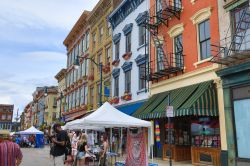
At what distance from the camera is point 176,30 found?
1783 centimetres

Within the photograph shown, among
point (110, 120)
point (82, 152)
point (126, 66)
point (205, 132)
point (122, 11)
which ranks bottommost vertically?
point (82, 152)

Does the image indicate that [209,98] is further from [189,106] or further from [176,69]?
[176,69]

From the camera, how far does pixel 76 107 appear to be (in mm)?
37875

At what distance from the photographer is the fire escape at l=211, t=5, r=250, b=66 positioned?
41.9ft

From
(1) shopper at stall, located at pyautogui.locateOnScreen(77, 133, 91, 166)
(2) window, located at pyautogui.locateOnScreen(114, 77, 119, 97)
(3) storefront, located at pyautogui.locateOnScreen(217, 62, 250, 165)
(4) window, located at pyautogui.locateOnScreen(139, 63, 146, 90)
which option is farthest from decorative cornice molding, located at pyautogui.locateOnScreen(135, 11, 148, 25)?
(1) shopper at stall, located at pyautogui.locateOnScreen(77, 133, 91, 166)

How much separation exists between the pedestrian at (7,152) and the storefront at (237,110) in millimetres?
9222

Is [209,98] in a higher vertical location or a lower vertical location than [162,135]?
higher

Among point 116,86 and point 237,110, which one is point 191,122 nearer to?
point 237,110

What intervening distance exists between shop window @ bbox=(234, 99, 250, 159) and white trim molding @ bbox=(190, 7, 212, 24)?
482 centimetres

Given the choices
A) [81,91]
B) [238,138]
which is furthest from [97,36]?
[238,138]

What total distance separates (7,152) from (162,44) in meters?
14.0

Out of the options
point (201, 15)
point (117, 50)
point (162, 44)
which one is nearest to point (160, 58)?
point (162, 44)

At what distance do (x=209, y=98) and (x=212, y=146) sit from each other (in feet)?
7.64

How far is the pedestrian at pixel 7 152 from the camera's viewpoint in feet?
20.9
